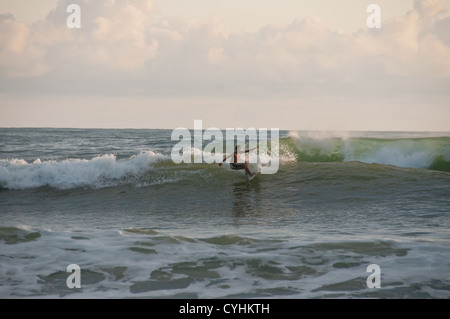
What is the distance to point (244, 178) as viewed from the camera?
18.5m

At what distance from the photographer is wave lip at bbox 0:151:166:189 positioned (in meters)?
18.5

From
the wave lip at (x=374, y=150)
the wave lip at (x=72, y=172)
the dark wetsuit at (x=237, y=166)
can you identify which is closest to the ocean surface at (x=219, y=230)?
the wave lip at (x=72, y=172)

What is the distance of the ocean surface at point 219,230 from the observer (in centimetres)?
685

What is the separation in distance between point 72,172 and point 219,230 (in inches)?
434

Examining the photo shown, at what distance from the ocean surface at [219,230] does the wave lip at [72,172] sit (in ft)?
0.24

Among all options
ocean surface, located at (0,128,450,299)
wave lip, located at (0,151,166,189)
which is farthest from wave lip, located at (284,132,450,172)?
wave lip, located at (0,151,166,189)

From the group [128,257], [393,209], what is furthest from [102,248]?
[393,209]

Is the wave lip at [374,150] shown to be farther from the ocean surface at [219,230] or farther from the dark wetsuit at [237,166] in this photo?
the dark wetsuit at [237,166]

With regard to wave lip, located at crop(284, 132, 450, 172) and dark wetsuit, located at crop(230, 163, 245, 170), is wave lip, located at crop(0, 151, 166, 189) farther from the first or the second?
wave lip, located at crop(284, 132, 450, 172)

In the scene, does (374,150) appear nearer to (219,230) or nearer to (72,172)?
(72,172)

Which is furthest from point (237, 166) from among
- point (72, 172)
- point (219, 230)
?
point (219, 230)

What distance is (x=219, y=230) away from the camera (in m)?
10.6

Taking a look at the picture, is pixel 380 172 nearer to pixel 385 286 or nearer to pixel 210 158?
pixel 210 158

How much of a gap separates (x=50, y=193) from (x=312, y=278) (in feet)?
42.4
